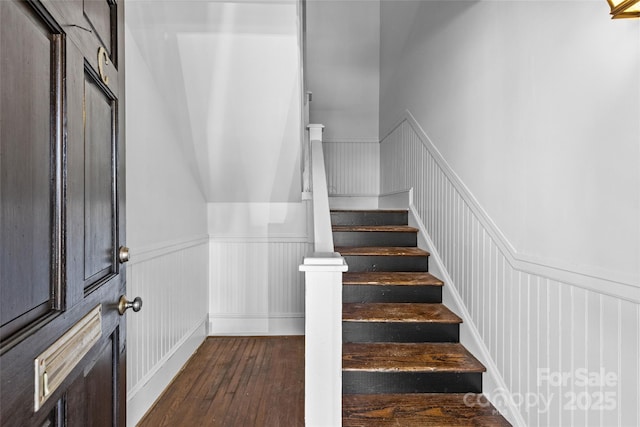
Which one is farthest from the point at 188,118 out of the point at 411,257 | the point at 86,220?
the point at 86,220

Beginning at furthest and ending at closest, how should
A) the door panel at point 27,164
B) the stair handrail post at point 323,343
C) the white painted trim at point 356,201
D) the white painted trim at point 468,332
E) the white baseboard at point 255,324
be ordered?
the white painted trim at point 356,201 < the white baseboard at point 255,324 < the white painted trim at point 468,332 < the stair handrail post at point 323,343 < the door panel at point 27,164

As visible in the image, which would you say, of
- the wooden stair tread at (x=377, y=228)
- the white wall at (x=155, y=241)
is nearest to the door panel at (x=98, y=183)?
the white wall at (x=155, y=241)

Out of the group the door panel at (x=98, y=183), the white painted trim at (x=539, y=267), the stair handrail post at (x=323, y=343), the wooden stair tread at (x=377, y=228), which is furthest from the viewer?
the wooden stair tread at (x=377, y=228)

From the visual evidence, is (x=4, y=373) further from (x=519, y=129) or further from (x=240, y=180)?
(x=240, y=180)

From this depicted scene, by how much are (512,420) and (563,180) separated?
1.04 metres

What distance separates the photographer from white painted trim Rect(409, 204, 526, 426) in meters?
1.69

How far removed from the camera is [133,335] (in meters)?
1.87

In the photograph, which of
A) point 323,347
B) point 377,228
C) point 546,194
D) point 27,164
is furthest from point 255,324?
point 27,164

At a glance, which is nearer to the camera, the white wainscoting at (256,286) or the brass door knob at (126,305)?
the brass door knob at (126,305)

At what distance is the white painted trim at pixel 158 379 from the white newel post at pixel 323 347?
36.6 inches

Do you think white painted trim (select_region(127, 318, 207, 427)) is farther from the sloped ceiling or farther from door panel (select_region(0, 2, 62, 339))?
door panel (select_region(0, 2, 62, 339))

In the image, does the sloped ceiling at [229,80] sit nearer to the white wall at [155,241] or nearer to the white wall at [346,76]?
the white wall at [155,241]

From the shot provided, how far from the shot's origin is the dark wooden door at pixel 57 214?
1.63ft

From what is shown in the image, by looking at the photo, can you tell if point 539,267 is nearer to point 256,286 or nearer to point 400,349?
point 400,349
